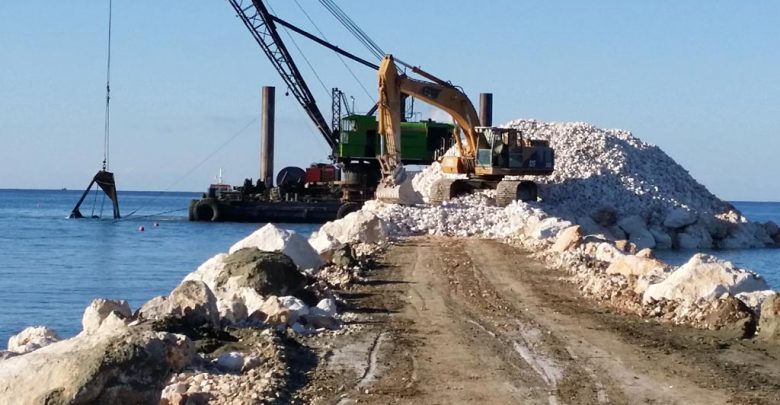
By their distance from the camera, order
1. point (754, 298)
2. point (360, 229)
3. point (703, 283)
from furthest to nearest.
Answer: point (360, 229) < point (703, 283) < point (754, 298)

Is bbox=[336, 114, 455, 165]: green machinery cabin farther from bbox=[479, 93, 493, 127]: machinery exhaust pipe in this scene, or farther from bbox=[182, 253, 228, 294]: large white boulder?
bbox=[182, 253, 228, 294]: large white boulder

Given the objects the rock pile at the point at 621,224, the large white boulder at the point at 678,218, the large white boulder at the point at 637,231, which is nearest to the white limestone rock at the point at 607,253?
the rock pile at the point at 621,224

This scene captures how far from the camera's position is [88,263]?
3164cm

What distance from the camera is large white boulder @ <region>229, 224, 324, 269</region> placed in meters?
17.6

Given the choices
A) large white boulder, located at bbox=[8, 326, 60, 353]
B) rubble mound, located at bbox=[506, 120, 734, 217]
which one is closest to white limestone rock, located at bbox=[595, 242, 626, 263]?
large white boulder, located at bbox=[8, 326, 60, 353]

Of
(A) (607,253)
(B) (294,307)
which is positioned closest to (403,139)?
(A) (607,253)

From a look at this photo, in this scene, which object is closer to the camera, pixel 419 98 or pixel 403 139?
pixel 419 98

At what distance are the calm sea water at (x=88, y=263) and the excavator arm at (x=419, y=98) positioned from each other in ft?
19.2

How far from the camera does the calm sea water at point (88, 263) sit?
20.7 metres

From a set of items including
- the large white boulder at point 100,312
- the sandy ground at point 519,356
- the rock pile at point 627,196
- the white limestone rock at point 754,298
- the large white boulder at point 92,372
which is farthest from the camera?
the rock pile at point 627,196

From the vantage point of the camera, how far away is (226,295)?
45.3 ft

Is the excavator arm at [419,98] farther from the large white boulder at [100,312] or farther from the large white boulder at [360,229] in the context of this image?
the large white boulder at [100,312]

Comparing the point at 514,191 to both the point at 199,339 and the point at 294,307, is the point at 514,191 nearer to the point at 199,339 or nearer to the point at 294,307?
the point at 294,307

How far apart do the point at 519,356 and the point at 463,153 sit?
84.1 ft
